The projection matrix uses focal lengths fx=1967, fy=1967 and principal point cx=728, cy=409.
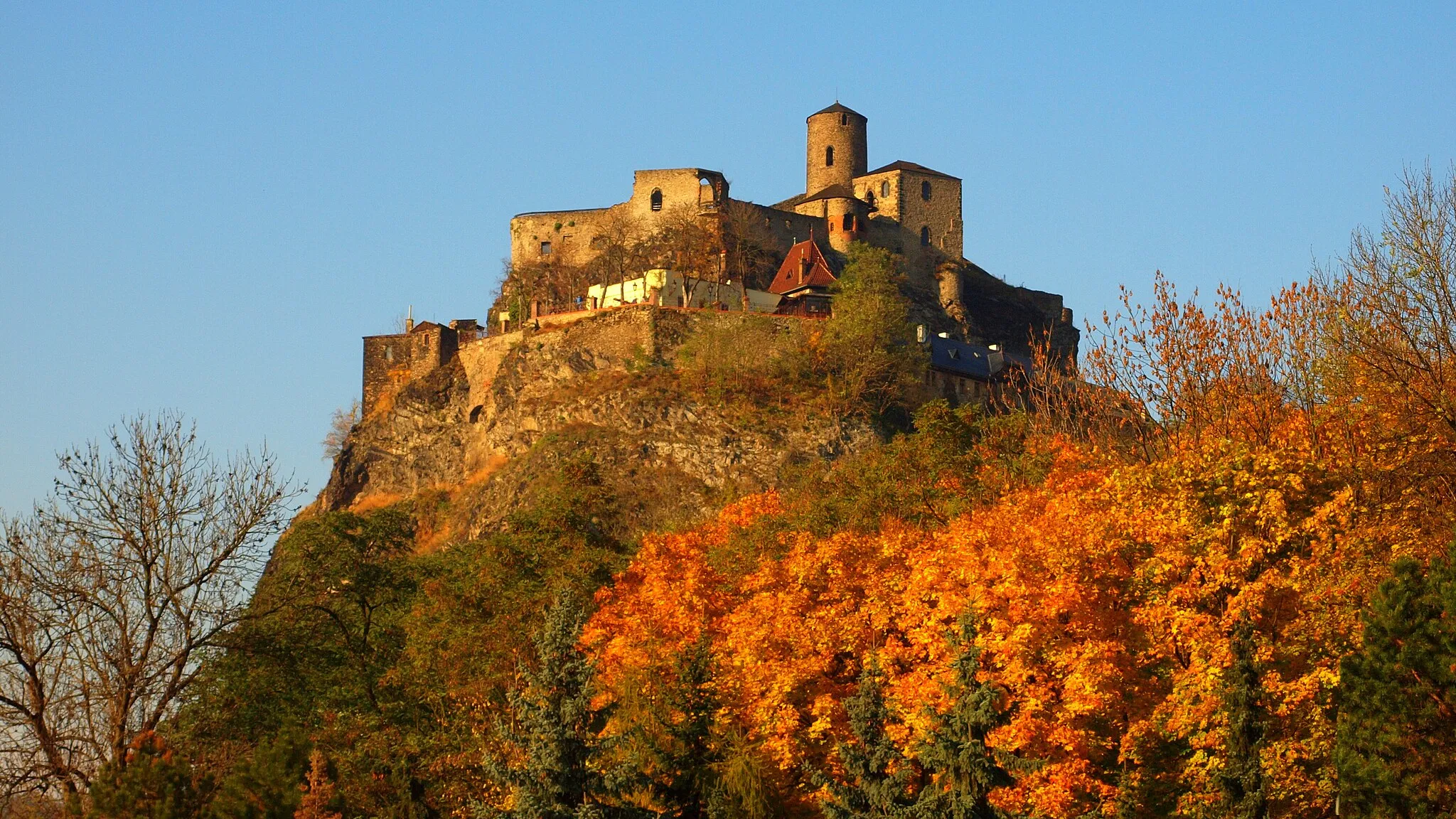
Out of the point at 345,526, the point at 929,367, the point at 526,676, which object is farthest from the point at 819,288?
the point at 526,676

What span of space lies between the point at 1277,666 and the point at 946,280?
62.8 m

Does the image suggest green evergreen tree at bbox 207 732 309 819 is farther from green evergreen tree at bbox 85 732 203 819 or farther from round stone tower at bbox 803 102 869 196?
round stone tower at bbox 803 102 869 196

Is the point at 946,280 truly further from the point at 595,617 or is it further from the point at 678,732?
the point at 678,732

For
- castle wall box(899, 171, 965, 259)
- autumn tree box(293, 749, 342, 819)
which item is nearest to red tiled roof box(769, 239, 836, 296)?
castle wall box(899, 171, 965, 259)

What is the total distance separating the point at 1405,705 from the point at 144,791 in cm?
1873

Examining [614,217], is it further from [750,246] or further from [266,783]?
[266,783]

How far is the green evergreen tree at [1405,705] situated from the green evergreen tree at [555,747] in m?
11.4

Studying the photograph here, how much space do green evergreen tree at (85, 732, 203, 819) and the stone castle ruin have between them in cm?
5379

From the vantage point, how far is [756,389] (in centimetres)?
7631

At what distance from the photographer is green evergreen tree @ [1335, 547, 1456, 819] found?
28.7m

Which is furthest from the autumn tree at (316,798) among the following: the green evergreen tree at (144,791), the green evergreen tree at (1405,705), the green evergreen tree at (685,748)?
the green evergreen tree at (1405,705)

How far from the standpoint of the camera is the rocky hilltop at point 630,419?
73812mm

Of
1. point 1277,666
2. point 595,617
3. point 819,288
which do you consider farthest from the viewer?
point 819,288

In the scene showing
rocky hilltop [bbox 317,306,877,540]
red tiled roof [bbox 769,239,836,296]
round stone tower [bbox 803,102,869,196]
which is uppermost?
round stone tower [bbox 803,102,869,196]
